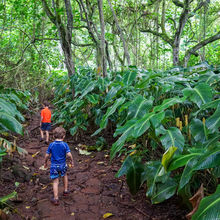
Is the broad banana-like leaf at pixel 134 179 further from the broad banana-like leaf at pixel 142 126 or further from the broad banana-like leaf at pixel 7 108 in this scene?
the broad banana-like leaf at pixel 7 108

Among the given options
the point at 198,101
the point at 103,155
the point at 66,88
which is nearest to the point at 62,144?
the point at 103,155

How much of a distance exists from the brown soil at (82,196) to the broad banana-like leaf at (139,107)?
901mm

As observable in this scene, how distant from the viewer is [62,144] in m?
2.73

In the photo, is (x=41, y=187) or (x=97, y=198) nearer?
(x=97, y=198)

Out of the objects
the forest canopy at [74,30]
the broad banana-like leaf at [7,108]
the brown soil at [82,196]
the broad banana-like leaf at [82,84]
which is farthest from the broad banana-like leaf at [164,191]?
the broad banana-like leaf at [82,84]

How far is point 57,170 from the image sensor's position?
2688mm

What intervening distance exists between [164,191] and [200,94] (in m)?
1.00

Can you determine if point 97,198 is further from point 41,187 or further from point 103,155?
point 103,155

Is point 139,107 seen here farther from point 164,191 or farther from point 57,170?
point 57,170

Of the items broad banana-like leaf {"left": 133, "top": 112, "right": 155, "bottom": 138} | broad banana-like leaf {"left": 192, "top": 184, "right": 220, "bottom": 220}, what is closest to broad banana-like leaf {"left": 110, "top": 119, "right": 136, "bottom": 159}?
broad banana-like leaf {"left": 133, "top": 112, "right": 155, "bottom": 138}

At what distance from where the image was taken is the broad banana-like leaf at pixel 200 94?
2148 millimetres

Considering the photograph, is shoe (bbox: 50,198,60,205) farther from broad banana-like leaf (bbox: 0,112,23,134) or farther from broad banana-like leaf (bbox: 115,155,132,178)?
broad banana-like leaf (bbox: 0,112,23,134)

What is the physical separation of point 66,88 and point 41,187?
341cm

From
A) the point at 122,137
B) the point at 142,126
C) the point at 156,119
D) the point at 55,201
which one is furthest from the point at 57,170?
the point at 156,119
